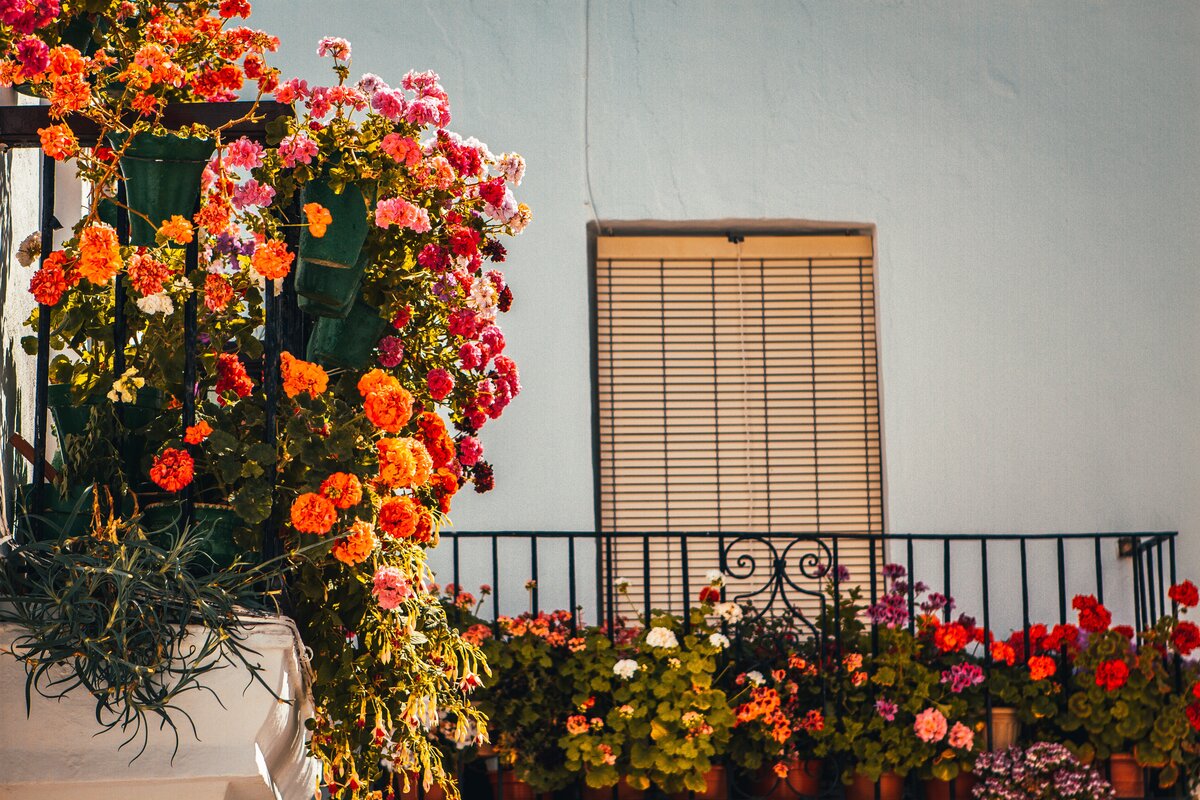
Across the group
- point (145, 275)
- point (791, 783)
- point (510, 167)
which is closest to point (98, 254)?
point (145, 275)

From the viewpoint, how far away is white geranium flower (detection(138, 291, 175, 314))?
9.52ft

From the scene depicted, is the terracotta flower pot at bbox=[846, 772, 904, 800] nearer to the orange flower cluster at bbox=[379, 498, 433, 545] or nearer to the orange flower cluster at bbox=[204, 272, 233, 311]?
the orange flower cluster at bbox=[379, 498, 433, 545]

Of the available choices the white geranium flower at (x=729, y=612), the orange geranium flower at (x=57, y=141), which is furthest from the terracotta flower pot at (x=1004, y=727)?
the orange geranium flower at (x=57, y=141)

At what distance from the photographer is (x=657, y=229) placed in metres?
7.66

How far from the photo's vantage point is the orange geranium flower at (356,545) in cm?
281

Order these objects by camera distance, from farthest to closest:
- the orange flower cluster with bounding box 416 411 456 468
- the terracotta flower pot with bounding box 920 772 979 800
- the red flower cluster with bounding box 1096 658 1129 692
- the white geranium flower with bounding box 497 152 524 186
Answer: the terracotta flower pot with bounding box 920 772 979 800 < the red flower cluster with bounding box 1096 658 1129 692 < the white geranium flower with bounding box 497 152 524 186 < the orange flower cluster with bounding box 416 411 456 468

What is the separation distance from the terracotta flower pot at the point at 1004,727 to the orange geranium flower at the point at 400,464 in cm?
396

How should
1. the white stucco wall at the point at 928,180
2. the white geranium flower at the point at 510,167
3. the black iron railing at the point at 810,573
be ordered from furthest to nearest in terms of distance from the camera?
the white stucco wall at the point at 928,180, the black iron railing at the point at 810,573, the white geranium flower at the point at 510,167

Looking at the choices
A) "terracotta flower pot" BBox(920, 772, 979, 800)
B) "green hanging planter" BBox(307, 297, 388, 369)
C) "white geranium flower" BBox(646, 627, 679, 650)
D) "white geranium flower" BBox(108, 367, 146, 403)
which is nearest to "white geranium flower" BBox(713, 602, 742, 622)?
"white geranium flower" BBox(646, 627, 679, 650)

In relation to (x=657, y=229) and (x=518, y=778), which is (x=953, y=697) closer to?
(x=518, y=778)

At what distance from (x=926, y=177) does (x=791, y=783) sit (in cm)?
343

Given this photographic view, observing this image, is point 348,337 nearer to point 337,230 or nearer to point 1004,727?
point 337,230

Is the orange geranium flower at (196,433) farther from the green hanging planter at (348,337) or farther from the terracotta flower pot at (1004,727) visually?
the terracotta flower pot at (1004,727)

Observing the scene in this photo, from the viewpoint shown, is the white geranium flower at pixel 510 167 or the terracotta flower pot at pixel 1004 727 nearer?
the white geranium flower at pixel 510 167
